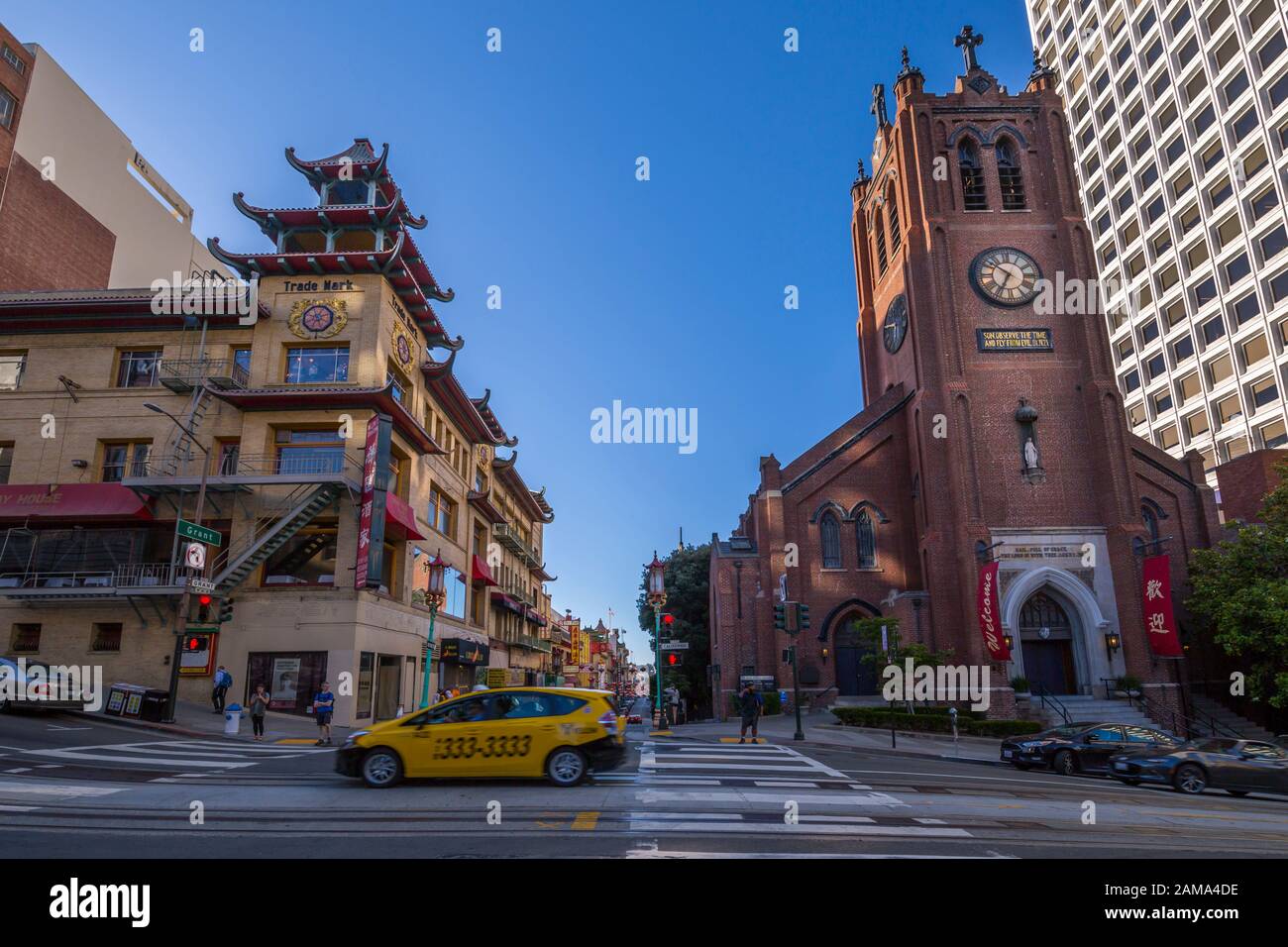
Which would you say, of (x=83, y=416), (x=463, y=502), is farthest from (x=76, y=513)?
(x=463, y=502)

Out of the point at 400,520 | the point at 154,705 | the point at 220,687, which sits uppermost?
the point at 400,520

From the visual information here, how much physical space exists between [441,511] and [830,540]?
19376 millimetres

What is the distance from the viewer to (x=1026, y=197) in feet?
128

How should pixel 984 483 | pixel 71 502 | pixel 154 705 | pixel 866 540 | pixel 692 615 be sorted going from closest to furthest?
pixel 154 705 < pixel 71 502 < pixel 984 483 < pixel 866 540 < pixel 692 615

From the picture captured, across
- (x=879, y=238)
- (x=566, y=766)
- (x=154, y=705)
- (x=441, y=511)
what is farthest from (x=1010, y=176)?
(x=154, y=705)

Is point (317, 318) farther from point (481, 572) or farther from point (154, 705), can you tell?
point (481, 572)

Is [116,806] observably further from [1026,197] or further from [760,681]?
[1026,197]

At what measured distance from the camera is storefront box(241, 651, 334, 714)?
1046 inches

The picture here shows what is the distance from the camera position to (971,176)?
39.9m

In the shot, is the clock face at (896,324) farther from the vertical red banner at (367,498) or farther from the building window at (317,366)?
the building window at (317,366)

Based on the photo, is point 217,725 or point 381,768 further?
point 217,725

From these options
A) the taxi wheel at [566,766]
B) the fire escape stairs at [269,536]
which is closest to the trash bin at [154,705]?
the fire escape stairs at [269,536]
